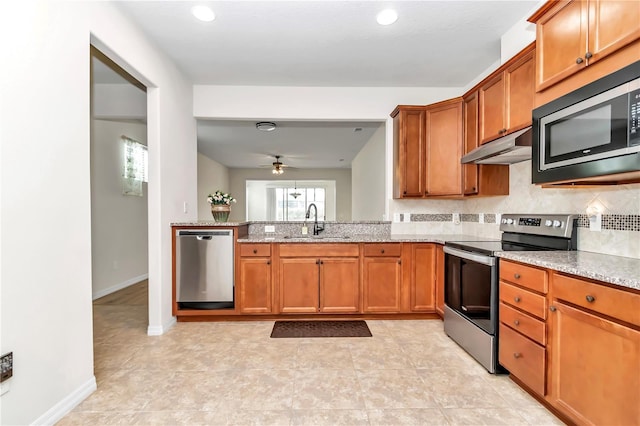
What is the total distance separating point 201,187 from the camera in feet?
26.0

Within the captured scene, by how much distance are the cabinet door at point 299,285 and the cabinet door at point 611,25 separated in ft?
8.54

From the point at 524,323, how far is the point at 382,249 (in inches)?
60.3

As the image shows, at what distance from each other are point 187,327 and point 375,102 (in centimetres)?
327

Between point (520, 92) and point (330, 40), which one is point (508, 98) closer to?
point (520, 92)

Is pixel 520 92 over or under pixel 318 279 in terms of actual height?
over

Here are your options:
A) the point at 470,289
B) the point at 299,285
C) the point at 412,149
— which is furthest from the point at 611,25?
the point at 299,285

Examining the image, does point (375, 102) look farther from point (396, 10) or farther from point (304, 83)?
point (396, 10)

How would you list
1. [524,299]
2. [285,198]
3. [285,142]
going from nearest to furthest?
[524,299]
[285,142]
[285,198]

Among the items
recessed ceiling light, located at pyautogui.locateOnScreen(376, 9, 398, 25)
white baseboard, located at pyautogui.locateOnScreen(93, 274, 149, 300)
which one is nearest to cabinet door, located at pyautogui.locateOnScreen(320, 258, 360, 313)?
recessed ceiling light, located at pyautogui.locateOnScreen(376, 9, 398, 25)

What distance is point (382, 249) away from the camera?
10.9 feet

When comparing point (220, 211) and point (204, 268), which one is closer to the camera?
point (204, 268)

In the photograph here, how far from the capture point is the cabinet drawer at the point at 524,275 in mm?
1802

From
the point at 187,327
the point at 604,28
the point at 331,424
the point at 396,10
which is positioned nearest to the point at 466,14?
the point at 396,10

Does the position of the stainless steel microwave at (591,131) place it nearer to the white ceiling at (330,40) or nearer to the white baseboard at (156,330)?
the white ceiling at (330,40)
